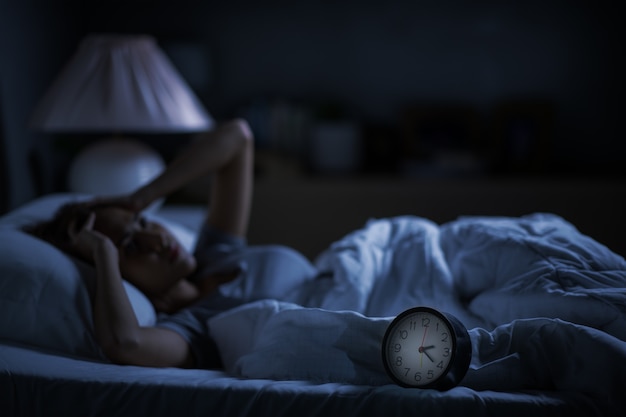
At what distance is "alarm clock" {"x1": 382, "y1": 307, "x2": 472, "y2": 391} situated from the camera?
41.9 inches

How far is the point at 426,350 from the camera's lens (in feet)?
3.53

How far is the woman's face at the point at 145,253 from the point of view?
160cm

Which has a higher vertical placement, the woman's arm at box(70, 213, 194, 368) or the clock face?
the clock face

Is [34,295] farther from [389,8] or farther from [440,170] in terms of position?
[389,8]

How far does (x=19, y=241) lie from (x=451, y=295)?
87cm

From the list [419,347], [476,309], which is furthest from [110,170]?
[419,347]

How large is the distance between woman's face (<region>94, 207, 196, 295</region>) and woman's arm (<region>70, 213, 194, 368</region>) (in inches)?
3.7

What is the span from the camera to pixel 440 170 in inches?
132

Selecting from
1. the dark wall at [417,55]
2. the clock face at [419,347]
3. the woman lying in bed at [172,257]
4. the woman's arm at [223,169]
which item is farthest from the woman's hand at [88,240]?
the dark wall at [417,55]

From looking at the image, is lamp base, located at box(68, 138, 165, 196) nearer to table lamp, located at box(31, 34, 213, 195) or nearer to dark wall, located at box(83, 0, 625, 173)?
table lamp, located at box(31, 34, 213, 195)

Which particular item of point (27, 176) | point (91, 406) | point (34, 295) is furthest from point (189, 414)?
point (27, 176)

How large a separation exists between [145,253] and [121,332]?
11.3 inches

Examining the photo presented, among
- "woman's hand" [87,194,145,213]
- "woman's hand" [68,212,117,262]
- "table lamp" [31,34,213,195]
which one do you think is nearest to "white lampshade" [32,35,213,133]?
"table lamp" [31,34,213,195]

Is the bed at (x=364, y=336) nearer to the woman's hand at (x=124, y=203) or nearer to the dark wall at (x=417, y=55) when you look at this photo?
the woman's hand at (x=124, y=203)
